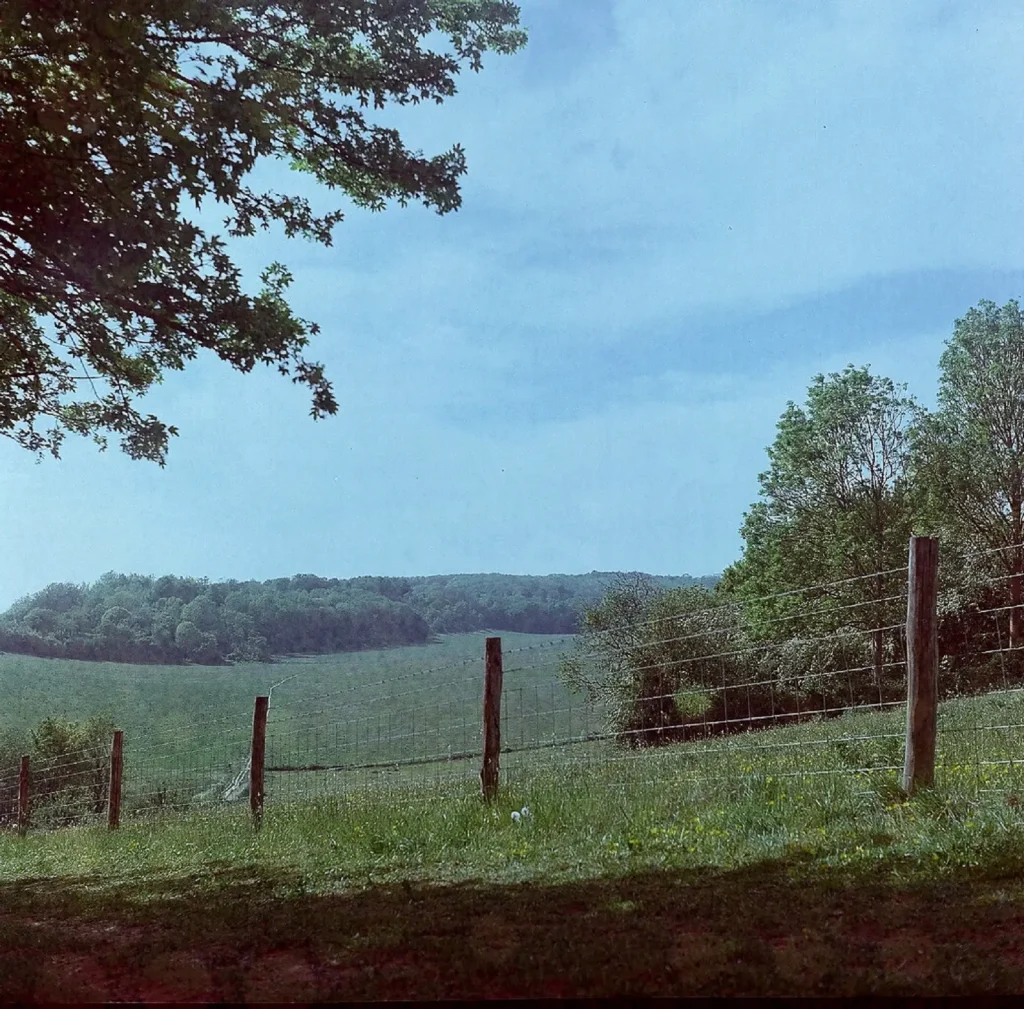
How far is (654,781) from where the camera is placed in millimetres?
8266

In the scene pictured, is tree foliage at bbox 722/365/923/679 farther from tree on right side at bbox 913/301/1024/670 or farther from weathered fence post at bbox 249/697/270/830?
weathered fence post at bbox 249/697/270/830

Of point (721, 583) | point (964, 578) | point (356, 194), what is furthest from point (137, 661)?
point (356, 194)

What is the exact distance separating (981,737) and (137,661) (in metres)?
51.7

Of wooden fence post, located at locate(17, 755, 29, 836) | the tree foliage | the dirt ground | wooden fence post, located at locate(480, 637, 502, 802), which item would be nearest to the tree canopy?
wooden fence post, located at locate(480, 637, 502, 802)

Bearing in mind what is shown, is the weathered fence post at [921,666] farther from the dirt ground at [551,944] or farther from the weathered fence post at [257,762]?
the weathered fence post at [257,762]

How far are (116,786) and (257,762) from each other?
14.8ft

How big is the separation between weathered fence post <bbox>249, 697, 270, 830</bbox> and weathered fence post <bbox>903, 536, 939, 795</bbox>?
6.39 meters

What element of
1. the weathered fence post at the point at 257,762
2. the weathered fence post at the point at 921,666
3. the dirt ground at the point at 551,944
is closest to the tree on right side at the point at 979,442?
the weathered fence post at the point at 257,762

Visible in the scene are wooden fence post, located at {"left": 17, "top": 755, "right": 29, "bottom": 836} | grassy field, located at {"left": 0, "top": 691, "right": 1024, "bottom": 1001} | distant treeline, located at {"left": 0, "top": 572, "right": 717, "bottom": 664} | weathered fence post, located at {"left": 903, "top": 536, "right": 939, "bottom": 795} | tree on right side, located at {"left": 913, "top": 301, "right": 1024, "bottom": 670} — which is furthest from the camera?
distant treeline, located at {"left": 0, "top": 572, "right": 717, "bottom": 664}

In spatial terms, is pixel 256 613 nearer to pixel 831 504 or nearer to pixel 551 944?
pixel 831 504

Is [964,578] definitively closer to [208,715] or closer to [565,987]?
[565,987]

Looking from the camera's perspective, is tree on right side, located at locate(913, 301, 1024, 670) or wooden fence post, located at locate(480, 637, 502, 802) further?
tree on right side, located at locate(913, 301, 1024, 670)

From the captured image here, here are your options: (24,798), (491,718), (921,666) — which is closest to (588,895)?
(921,666)

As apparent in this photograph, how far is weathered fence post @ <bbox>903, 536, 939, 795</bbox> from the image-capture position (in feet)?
21.3
